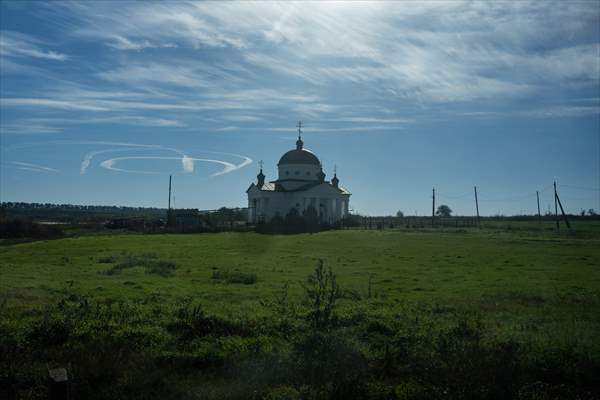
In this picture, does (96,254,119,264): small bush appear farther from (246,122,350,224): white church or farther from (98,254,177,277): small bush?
(246,122,350,224): white church

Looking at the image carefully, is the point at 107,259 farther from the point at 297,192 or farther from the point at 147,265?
the point at 297,192

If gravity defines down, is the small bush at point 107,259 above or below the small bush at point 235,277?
above

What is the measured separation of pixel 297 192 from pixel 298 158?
5.81 metres

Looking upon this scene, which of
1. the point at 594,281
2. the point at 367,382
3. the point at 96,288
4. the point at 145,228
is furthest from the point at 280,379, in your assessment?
the point at 145,228

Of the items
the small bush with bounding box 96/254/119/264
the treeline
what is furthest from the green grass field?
the treeline

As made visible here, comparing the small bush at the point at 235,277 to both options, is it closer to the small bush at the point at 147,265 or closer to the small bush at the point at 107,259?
the small bush at the point at 147,265

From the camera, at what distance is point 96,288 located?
1656cm

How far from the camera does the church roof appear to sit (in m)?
75.9

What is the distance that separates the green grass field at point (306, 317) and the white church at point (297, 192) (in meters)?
48.0

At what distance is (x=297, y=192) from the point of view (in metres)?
72.2

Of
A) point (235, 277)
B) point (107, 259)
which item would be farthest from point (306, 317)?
point (107, 259)

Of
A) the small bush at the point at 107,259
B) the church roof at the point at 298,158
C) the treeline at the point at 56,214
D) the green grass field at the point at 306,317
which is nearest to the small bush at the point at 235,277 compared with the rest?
the green grass field at the point at 306,317

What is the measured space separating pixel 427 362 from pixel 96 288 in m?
10.6

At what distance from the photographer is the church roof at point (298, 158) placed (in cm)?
7588
